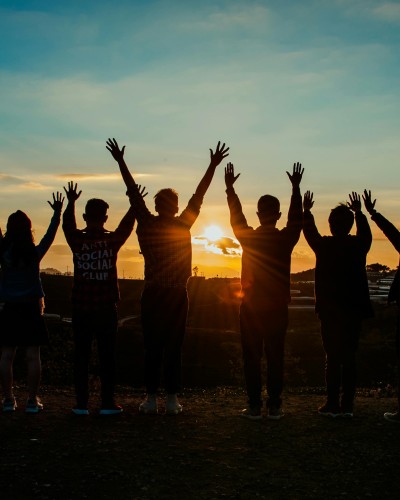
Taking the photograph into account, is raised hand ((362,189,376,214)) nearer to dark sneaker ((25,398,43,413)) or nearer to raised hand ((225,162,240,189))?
raised hand ((225,162,240,189))

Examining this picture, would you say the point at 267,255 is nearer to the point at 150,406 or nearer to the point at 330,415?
the point at 330,415

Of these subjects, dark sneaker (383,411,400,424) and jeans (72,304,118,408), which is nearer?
jeans (72,304,118,408)

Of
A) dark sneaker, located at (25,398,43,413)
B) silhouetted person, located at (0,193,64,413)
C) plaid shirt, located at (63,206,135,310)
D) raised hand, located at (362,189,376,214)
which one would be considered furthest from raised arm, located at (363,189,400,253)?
dark sneaker, located at (25,398,43,413)

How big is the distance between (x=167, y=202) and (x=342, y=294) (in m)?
2.38

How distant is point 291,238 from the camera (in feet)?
25.5

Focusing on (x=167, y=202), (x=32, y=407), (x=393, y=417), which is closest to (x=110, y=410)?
(x=32, y=407)

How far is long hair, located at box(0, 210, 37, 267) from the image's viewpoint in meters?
7.89

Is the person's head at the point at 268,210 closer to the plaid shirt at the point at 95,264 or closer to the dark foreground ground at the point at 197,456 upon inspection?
the plaid shirt at the point at 95,264

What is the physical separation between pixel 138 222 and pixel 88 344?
5.19 ft

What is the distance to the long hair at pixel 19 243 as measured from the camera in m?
7.89

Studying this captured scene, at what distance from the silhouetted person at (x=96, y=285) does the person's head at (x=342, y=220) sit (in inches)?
97.7

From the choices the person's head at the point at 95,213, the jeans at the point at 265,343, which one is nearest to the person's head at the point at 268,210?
the jeans at the point at 265,343

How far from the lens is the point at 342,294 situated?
7.91 metres

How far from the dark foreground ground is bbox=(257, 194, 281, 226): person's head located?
2378mm
